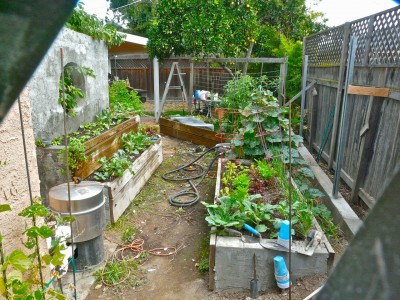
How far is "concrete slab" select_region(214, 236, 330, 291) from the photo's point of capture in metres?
2.68

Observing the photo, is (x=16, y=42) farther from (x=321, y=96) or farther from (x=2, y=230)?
(x=321, y=96)

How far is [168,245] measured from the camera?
3.63 metres

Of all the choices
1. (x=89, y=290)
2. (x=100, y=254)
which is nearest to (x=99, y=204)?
(x=100, y=254)

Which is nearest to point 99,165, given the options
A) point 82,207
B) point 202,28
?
point 82,207

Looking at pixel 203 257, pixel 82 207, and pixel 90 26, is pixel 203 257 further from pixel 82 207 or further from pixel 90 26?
pixel 90 26

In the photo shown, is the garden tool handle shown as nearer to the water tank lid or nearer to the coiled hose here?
Result: the water tank lid

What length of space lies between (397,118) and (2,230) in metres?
3.49

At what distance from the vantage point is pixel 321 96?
6.02m

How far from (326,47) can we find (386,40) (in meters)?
2.25

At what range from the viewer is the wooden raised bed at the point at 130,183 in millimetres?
3787

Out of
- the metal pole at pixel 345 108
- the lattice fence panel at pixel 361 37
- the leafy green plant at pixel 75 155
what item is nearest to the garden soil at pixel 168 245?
the leafy green plant at pixel 75 155

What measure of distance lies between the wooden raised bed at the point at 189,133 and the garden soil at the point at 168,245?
5.08 feet

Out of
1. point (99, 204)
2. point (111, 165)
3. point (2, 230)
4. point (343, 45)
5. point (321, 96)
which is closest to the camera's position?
point (2, 230)

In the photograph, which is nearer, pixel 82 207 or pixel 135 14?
pixel 82 207
